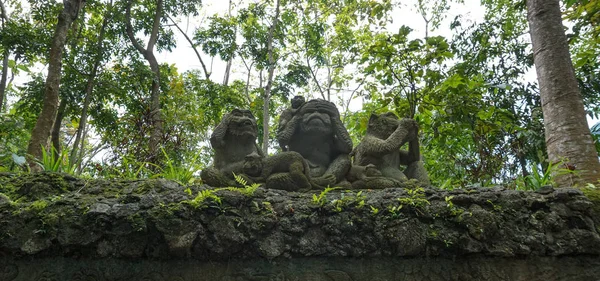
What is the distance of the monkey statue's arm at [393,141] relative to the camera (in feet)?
14.5

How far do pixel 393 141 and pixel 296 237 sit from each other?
1.94 meters

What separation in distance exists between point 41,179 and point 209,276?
68.8 inches

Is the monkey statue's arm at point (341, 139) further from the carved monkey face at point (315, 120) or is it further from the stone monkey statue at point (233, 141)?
the stone monkey statue at point (233, 141)

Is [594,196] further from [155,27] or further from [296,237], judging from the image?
[155,27]

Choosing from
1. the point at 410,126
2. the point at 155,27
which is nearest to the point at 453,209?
the point at 410,126

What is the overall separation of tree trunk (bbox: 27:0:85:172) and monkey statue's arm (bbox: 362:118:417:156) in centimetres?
442

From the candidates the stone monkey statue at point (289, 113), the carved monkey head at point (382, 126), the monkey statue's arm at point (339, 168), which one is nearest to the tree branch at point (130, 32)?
the stone monkey statue at point (289, 113)

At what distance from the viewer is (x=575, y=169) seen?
425 cm

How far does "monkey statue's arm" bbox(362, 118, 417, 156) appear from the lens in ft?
14.5

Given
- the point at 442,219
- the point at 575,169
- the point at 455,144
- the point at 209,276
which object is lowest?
the point at 209,276

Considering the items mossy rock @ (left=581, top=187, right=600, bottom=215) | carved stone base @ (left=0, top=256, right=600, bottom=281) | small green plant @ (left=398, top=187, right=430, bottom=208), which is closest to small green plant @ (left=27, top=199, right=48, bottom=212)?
carved stone base @ (left=0, top=256, right=600, bottom=281)

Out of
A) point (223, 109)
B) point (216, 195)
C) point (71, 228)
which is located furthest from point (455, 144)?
point (71, 228)

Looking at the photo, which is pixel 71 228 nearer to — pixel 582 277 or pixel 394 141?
pixel 394 141

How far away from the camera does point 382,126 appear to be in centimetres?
482
